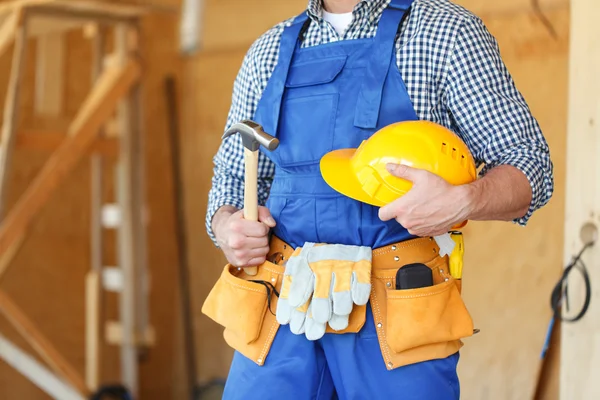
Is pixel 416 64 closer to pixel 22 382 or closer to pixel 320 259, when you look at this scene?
pixel 320 259

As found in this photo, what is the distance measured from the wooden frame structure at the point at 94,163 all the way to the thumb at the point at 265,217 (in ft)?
6.85

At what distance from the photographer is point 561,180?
315 centimetres

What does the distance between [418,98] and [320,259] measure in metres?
0.36

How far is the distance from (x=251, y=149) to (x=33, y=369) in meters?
2.48

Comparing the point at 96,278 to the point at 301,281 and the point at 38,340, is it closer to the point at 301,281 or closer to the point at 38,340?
the point at 38,340

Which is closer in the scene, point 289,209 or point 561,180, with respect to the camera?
point 289,209

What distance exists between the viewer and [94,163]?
404 centimetres

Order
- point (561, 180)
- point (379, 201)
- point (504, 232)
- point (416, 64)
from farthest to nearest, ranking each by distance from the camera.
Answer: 1. point (504, 232)
2. point (561, 180)
3. point (416, 64)
4. point (379, 201)

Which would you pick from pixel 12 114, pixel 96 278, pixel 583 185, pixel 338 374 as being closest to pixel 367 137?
pixel 338 374

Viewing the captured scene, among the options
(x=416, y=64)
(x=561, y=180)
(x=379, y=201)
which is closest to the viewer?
(x=379, y=201)

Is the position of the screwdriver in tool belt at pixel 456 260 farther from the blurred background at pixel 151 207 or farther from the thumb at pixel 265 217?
the blurred background at pixel 151 207

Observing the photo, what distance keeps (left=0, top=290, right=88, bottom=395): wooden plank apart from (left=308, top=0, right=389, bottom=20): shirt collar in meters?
2.36

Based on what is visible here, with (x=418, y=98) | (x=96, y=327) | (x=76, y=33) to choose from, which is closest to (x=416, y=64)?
(x=418, y=98)

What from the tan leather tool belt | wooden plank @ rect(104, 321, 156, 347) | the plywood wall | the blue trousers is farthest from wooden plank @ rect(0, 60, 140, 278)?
the blue trousers
